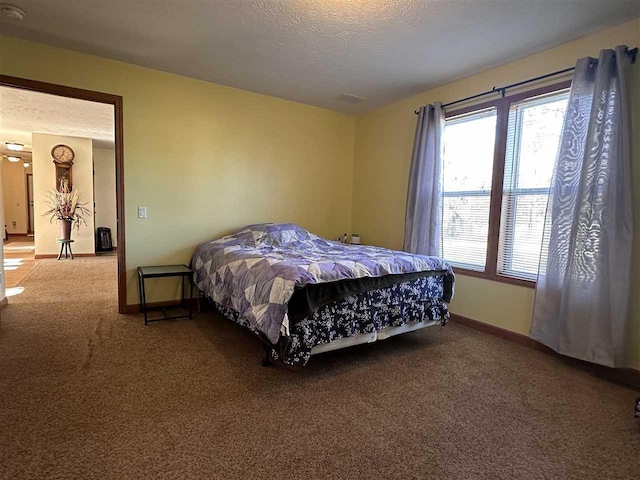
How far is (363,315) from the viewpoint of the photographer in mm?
2477

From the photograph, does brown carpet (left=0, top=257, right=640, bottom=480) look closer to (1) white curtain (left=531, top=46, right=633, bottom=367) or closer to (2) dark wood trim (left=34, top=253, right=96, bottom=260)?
(1) white curtain (left=531, top=46, right=633, bottom=367)

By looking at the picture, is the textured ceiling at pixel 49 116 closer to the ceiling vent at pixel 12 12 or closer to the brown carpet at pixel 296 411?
the ceiling vent at pixel 12 12

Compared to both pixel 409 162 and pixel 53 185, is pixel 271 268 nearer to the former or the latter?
pixel 409 162

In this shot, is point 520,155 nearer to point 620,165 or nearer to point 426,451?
point 620,165

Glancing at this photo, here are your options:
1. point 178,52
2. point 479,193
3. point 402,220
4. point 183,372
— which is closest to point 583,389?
point 479,193

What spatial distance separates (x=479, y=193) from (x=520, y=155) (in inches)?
19.7

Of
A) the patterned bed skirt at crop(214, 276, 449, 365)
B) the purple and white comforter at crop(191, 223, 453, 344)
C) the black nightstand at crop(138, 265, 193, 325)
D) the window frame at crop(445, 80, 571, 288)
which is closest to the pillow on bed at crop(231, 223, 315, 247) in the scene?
the purple and white comforter at crop(191, 223, 453, 344)

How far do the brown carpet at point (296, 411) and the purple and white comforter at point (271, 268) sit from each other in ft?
1.48

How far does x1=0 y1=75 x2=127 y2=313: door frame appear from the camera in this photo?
2.98 meters

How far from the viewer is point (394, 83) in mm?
3672

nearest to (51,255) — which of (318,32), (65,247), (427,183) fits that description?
(65,247)

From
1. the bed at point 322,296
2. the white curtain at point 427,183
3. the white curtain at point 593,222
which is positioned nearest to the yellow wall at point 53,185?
the bed at point 322,296

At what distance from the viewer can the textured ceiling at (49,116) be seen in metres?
4.50

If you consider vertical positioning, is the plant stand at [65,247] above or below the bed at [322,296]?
below
